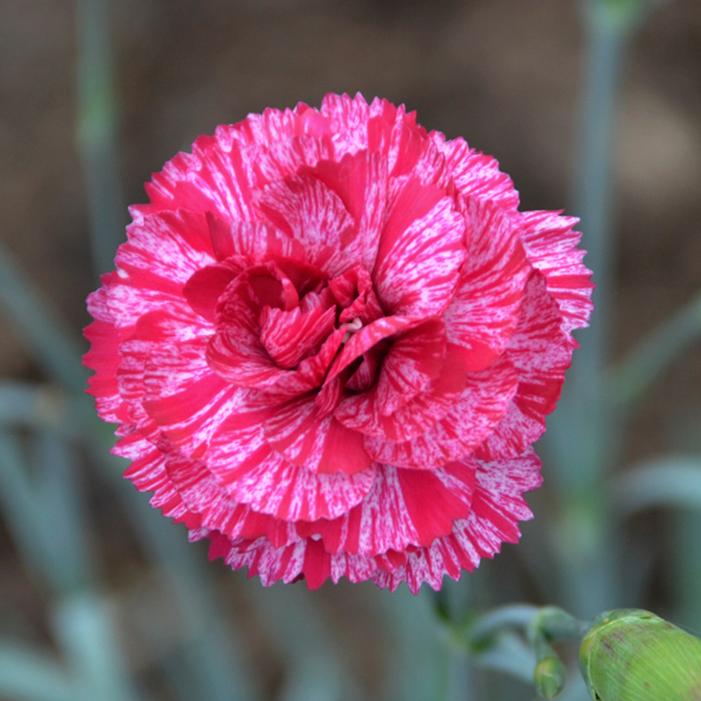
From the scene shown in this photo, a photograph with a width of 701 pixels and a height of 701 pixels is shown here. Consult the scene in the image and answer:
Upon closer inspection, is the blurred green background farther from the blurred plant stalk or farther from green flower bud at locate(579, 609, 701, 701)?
green flower bud at locate(579, 609, 701, 701)

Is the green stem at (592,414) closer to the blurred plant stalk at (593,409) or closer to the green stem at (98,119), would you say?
the blurred plant stalk at (593,409)

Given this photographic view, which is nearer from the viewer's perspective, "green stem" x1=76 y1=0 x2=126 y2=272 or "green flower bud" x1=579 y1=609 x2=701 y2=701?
"green flower bud" x1=579 y1=609 x2=701 y2=701

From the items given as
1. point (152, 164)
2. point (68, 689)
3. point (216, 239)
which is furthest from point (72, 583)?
point (152, 164)

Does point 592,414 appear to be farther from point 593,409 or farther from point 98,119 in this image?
point 98,119

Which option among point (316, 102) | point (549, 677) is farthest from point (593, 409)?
point (316, 102)

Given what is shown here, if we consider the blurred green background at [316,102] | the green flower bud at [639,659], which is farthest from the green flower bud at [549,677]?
the blurred green background at [316,102]

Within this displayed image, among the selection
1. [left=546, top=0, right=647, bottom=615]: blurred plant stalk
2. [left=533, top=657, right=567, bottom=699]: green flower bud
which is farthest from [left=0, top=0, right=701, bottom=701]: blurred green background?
[left=533, top=657, right=567, bottom=699]: green flower bud
